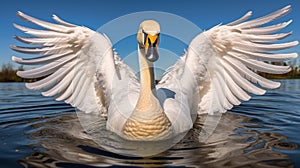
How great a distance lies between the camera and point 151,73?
6.18 metres

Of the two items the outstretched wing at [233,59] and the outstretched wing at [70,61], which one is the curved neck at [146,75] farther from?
the outstretched wing at [233,59]

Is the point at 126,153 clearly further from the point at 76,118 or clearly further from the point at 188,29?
the point at 76,118

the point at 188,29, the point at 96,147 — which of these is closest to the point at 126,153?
A: the point at 96,147

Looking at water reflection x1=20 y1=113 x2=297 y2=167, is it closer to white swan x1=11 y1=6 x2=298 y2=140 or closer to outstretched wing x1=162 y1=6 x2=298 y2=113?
white swan x1=11 y1=6 x2=298 y2=140

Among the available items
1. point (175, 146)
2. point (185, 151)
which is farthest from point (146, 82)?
point (185, 151)

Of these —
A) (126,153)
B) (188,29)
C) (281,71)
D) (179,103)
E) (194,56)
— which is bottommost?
(126,153)

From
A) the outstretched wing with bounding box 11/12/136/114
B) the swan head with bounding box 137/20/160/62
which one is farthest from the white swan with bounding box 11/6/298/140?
the swan head with bounding box 137/20/160/62

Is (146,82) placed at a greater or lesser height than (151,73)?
lesser

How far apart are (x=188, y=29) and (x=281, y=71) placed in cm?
203

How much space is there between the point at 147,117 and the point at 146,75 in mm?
830

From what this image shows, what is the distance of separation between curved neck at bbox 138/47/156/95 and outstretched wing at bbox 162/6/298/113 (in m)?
1.36

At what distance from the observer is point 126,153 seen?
16.4 ft

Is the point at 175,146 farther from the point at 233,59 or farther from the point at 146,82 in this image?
the point at 233,59

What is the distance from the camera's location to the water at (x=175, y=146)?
456 cm
